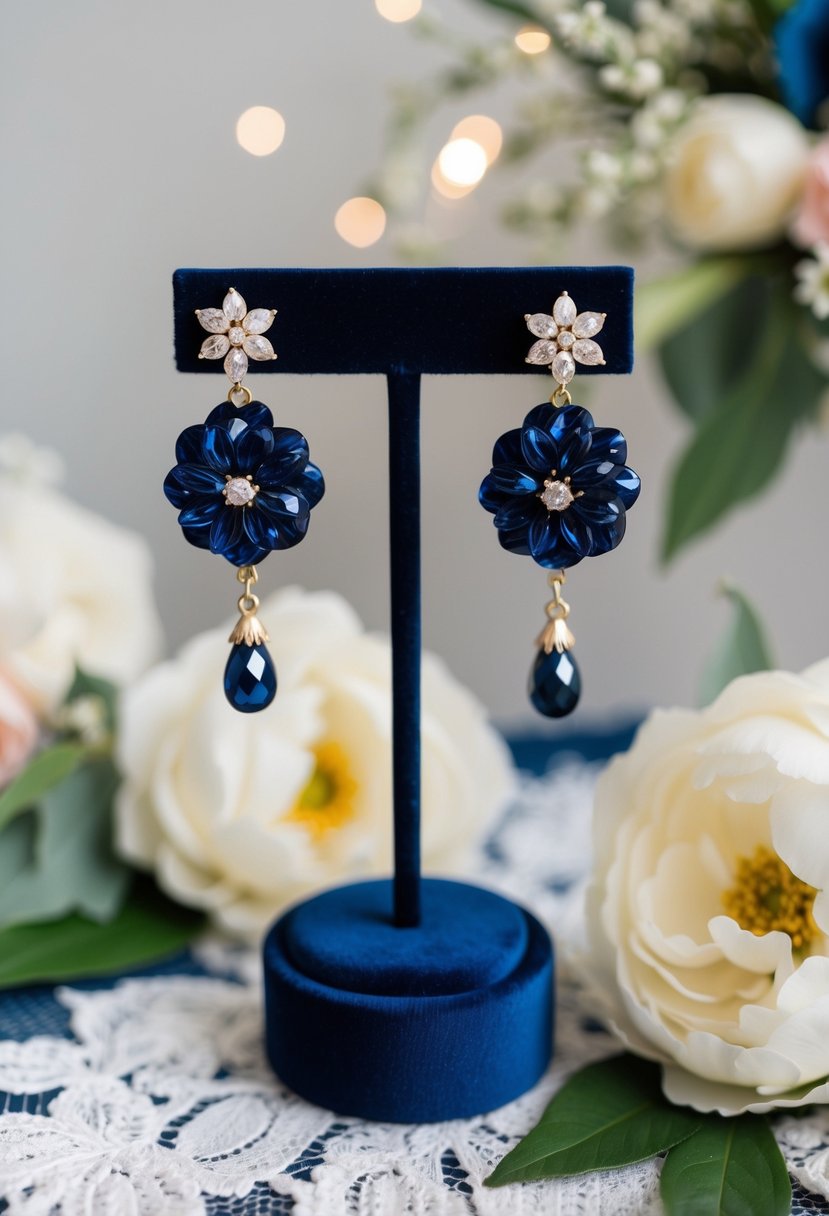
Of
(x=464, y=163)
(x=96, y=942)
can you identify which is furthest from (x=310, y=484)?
(x=464, y=163)

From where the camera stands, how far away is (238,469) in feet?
1.74

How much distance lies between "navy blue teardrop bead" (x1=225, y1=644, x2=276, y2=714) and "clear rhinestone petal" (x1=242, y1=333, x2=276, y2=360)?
0.45ft

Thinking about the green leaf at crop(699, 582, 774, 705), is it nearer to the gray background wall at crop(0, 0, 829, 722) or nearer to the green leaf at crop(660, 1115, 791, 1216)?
the green leaf at crop(660, 1115, 791, 1216)

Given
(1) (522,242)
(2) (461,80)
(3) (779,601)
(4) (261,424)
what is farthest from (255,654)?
(3) (779,601)

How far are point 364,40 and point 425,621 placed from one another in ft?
1.79

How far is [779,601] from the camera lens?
3.93ft

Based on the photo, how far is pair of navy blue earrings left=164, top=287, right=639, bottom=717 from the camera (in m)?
0.52

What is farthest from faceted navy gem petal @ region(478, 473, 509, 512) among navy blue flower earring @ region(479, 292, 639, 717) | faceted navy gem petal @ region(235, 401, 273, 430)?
faceted navy gem petal @ region(235, 401, 273, 430)

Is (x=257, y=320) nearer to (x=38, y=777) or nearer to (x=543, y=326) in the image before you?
(x=543, y=326)

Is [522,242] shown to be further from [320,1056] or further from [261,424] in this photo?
[320,1056]

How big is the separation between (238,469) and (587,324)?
17cm

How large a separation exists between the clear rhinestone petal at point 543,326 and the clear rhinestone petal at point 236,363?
0.43ft

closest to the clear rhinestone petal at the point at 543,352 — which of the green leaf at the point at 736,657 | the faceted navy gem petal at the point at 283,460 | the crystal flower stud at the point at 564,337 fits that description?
the crystal flower stud at the point at 564,337

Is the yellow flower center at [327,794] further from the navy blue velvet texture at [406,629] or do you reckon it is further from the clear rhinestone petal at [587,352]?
the clear rhinestone petal at [587,352]
